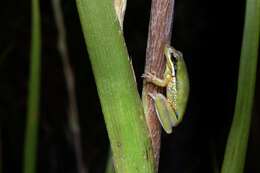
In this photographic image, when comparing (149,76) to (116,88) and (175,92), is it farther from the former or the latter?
(175,92)

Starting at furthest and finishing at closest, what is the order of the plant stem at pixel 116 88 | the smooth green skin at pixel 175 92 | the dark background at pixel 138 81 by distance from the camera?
the dark background at pixel 138 81
the smooth green skin at pixel 175 92
the plant stem at pixel 116 88

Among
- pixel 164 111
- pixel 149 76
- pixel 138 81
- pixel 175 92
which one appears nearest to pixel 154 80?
pixel 149 76

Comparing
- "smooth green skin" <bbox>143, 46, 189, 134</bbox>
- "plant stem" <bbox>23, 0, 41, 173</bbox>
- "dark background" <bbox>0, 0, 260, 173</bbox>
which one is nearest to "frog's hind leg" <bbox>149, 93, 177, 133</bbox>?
"smooth green skin" <bbox>143, 46, 189, 134</bbox>

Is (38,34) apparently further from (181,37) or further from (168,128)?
(181,37)

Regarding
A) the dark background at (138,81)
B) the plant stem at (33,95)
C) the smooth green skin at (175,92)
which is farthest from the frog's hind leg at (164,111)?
the dark background at (138,81)

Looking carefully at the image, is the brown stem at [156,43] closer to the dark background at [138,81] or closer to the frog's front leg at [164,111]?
the frog's front leg at [164,111]

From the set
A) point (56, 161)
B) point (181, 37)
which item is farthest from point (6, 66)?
point (181, 37)
